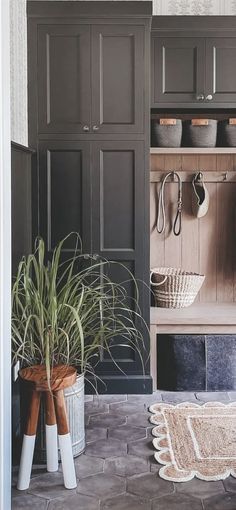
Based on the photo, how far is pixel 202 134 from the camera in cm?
378

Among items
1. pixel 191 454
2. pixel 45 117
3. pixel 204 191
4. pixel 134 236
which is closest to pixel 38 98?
pixel 45 117

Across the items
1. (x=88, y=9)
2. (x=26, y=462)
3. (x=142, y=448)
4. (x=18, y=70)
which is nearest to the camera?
(x=26, y=462)

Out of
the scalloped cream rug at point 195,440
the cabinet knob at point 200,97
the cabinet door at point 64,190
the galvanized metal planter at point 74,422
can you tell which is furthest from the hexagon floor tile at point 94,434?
the cabinet knob at point 200,97

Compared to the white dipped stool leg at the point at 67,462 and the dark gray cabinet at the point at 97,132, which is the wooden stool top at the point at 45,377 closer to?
the white dipped stool leg at the point at 67,462

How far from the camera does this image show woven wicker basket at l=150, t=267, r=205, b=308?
3793 mm

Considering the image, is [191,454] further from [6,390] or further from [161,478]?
[6,390]

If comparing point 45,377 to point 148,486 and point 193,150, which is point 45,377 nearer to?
point 148,486

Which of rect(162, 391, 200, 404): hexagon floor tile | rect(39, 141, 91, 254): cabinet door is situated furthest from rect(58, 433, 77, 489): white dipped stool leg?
rect(39, 141, 91, 254): cabinet door

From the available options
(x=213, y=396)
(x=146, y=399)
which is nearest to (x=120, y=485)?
(x=146, y=399)

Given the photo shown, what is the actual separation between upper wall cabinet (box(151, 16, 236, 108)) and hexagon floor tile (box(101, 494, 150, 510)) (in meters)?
2.39

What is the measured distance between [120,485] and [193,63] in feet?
8.43

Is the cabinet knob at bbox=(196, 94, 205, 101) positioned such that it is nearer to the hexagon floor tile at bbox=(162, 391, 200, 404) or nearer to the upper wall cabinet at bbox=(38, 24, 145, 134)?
the upper wall cabinet at bbox=(38, 24, 145, 134)

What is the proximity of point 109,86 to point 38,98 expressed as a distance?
432mm

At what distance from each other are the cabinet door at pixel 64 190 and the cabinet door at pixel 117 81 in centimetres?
22
